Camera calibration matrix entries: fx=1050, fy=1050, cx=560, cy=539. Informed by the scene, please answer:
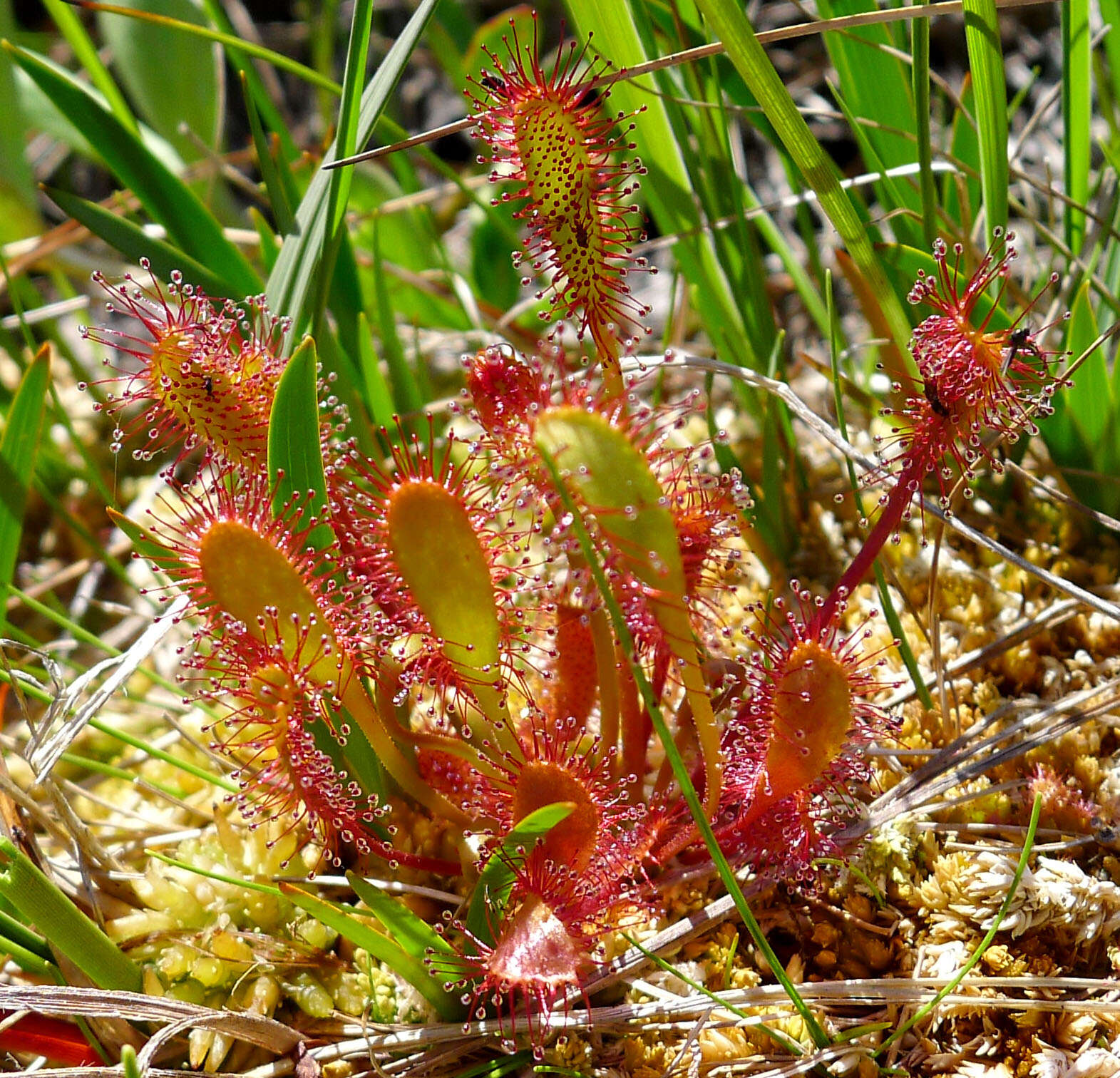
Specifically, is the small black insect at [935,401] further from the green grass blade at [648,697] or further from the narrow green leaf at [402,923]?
the narrow green leaf at [402,923]

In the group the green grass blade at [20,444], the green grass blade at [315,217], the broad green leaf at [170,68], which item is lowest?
the green grass blade at [20,444]

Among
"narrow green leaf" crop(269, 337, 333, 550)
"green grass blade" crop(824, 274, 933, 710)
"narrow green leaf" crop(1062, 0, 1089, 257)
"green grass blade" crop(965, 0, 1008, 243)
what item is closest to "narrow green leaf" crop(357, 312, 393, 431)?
"narrow green leaf" crop(269, 337, 333, 550)

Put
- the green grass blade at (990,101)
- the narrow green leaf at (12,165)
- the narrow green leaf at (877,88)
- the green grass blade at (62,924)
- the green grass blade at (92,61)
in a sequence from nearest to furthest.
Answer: the green grass blade at (62,924), the green grass blade at (990,101), the narrow green leaf at (877,88), the green grass blade at (92,61), the narrow green leaf at (12,165)

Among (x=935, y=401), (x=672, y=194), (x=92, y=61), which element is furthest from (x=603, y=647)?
(x=92, y=61)

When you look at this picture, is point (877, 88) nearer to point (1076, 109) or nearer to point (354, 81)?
point (1076, 109)

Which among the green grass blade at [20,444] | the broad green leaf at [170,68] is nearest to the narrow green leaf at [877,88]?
the green grass blade at [20,444]

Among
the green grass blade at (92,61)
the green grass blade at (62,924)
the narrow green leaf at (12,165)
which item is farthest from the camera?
the narrow green leaf at (12,165)

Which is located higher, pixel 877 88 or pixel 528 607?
pixel 877 88
